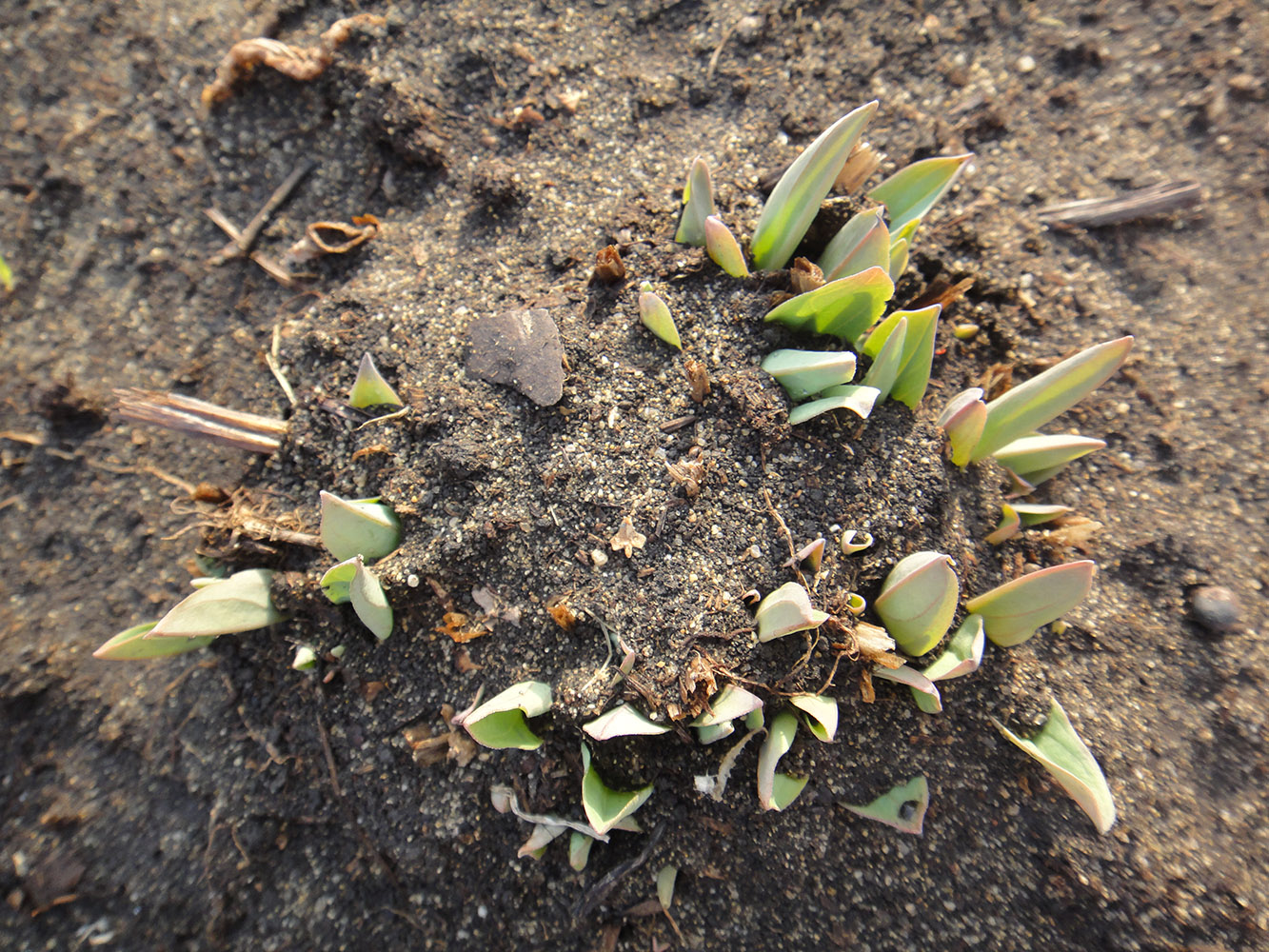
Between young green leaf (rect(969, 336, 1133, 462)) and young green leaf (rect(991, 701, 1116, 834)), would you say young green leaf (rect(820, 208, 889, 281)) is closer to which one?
young green leaf (rect(969, 336, 1133, 462))

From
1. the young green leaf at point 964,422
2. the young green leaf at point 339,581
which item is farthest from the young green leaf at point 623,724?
the young green leaf at point 964,422

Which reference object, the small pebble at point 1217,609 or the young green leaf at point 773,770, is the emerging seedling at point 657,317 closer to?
the young green leaf at point 773,770

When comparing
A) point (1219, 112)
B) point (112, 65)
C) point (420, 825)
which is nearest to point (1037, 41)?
point (1219, 112)

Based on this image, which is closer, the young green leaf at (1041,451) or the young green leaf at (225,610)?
the young green leaf at (225,610)

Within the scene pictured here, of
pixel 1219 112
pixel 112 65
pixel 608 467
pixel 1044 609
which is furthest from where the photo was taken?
pixel 112 65

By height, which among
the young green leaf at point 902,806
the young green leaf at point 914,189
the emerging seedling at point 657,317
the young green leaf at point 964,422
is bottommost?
the young green leaf at point 902,806

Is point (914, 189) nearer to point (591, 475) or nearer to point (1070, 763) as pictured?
point (591, 475)

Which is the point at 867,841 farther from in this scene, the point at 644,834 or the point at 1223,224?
the point at 1223,224
